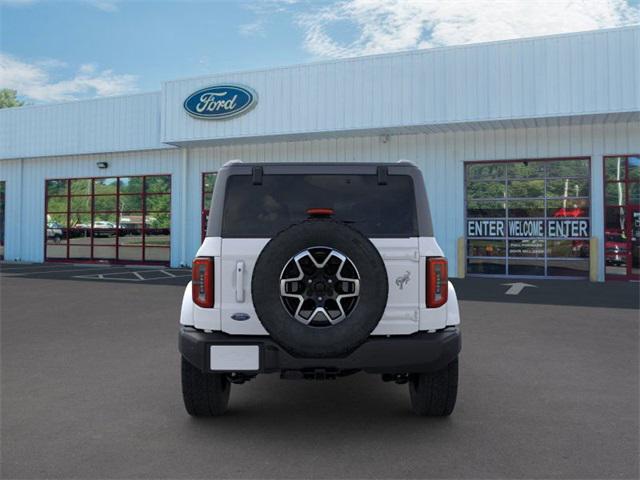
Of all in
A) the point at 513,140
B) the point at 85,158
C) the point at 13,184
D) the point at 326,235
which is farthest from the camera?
the point at 13,184

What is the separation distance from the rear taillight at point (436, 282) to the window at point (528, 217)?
13.4m

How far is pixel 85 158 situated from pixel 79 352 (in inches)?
707

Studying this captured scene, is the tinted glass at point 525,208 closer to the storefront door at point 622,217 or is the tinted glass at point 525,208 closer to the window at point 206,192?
the storefront door at point 622,217

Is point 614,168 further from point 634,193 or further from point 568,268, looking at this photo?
point 568,268

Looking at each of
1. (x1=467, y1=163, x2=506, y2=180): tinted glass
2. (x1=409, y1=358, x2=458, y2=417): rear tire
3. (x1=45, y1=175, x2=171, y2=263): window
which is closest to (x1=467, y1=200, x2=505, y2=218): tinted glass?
(x1=467, y1=163, x2=506, y2=180): tinted glass

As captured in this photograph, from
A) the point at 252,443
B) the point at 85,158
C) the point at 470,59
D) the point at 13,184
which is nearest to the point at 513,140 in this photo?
the point at 470,59

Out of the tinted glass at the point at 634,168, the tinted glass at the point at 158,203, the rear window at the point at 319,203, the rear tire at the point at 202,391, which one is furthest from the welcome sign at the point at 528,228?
the rear tire at the point at 202,391

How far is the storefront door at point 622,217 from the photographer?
1498cm

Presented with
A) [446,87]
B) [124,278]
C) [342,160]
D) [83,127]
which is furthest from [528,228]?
[83,127]

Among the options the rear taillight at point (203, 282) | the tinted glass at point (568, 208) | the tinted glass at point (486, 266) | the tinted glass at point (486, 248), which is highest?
the tinted glass at point (568, 208)

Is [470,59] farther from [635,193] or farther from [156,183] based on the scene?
[156,183]

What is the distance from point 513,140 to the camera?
52.2 feet

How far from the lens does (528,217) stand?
1614 cm

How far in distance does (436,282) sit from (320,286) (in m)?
0.80
